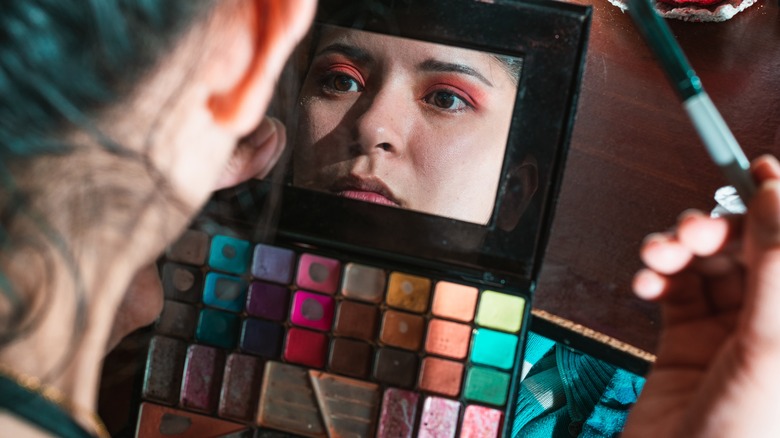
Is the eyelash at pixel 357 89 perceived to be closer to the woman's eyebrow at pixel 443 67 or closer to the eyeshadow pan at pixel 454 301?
the woman's eyebrow at pixel 443 67

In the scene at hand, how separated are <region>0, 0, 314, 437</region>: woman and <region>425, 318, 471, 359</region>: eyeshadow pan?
8.6 inches

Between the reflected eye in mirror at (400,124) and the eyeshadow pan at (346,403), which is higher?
the reflected eye in mirror at (400,124)

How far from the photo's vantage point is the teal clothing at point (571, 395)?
0.67m

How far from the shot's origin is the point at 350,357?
1.83ft

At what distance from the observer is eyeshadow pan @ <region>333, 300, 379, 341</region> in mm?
556

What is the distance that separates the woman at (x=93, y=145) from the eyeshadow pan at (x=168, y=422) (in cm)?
15

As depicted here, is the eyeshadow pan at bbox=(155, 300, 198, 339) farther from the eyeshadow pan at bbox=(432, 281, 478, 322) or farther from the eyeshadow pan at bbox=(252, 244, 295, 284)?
the eyeshadow pan at bbox=(432, 281, 478, 322)

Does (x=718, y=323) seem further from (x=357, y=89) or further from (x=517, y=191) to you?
(x=357, y=89)

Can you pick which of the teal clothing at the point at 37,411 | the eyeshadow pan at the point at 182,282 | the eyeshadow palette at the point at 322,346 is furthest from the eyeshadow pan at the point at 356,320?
the teal clothing at the point at 37,411

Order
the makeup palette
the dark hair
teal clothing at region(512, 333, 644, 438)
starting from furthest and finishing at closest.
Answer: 1. teal clothing at region(512, 333, 644, 438)
2. the makeup palette
3. the dark hair

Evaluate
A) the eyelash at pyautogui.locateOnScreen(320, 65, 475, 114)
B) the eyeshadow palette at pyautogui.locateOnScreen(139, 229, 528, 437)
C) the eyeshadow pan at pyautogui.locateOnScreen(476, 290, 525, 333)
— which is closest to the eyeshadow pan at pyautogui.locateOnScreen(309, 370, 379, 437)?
the eyeshadow palette at pyautogui.locateOnScreen(139, 229, 528, 437)

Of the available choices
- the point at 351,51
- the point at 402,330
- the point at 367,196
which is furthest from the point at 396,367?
the point at 351,51

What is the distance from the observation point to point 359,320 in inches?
22.0

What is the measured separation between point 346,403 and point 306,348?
0.17ft
